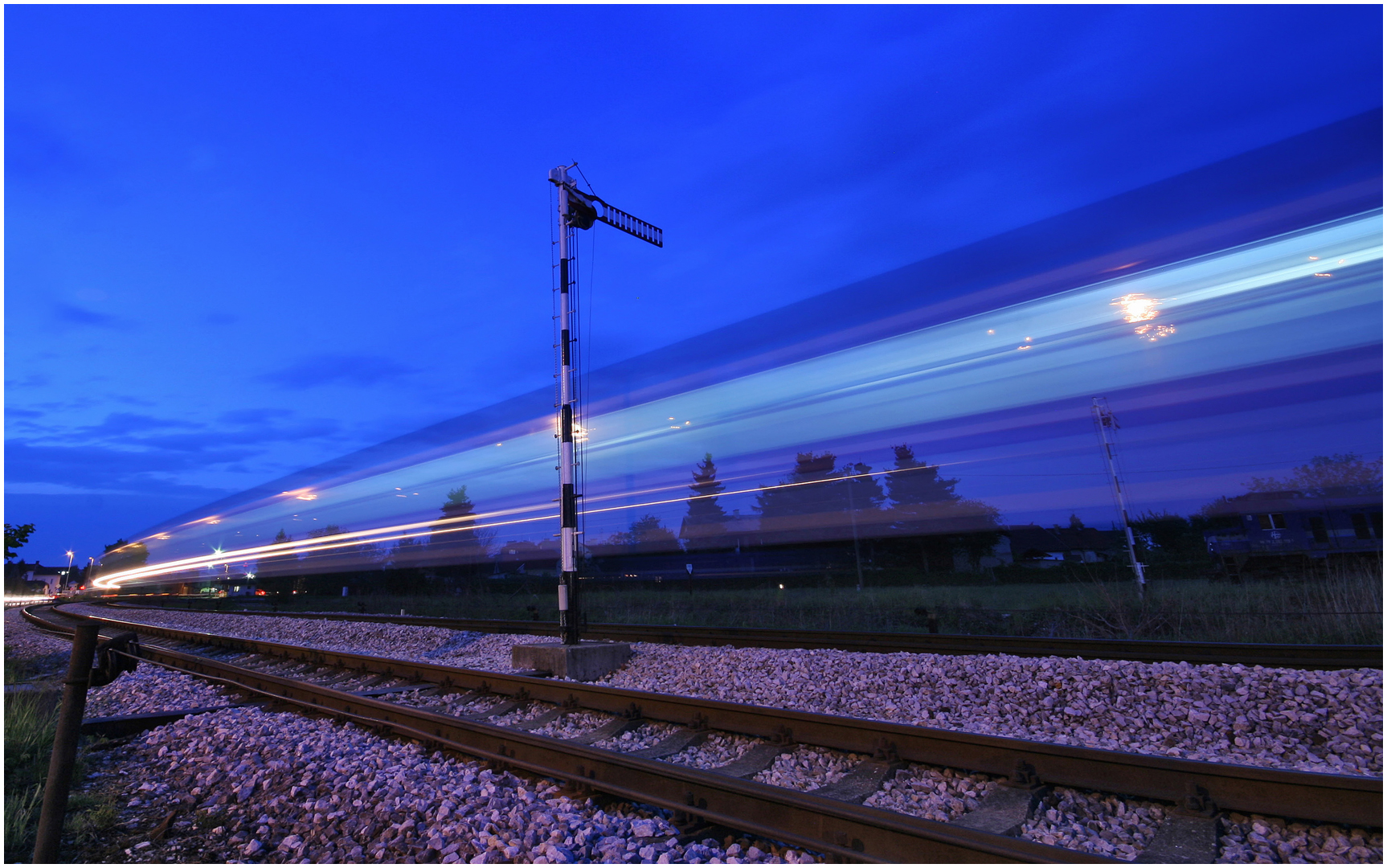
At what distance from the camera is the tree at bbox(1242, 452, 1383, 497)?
33.1 feet

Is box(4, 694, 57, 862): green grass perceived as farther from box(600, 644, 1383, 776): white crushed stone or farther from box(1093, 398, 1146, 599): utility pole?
box(1093, 398, 1146, 599): utility pole

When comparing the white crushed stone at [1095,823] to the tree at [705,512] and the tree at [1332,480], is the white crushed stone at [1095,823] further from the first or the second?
the tree at [705,512]

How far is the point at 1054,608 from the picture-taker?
13336mm

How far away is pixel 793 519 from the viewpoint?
82.1 ft

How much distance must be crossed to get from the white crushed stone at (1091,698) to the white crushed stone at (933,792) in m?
1.19

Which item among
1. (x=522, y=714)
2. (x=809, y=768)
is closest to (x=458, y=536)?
(x=522, y=714)

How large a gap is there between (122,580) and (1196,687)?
54.2 meters

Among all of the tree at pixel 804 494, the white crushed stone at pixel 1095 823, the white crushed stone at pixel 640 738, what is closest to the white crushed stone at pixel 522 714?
the white crushed stone at pixel 640 738

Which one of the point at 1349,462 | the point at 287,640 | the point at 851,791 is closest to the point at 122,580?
the point at 287,640

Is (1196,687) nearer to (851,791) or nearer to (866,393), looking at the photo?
(851,791)

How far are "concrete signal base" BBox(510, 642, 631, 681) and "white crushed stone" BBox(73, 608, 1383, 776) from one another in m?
0.48

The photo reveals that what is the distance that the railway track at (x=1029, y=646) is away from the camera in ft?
24.0

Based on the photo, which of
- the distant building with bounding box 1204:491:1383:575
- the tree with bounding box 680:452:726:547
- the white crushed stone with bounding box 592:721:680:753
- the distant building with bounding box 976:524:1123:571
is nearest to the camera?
the white crushed stone with bounding box 592:721:680:753

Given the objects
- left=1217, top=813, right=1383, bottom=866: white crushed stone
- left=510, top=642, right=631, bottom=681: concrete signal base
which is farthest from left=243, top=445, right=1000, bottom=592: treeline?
left=1217, top=813, right=1383, bottom=866: white crushed stone
